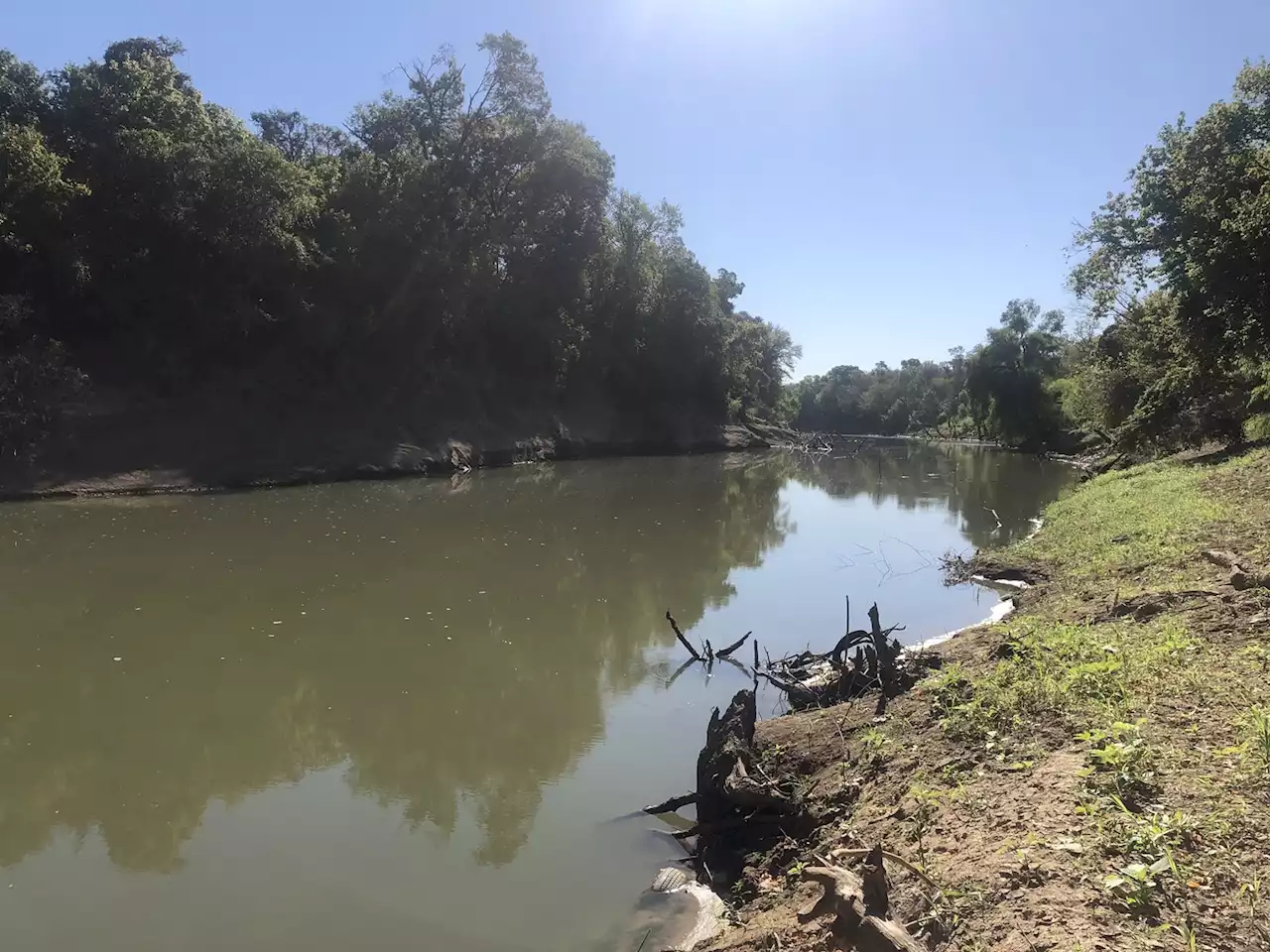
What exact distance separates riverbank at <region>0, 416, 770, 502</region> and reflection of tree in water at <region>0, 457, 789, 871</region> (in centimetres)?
441

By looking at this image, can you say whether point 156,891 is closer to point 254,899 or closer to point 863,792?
point 254,899

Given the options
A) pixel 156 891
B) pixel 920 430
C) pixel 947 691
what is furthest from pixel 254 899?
pixel 920 430

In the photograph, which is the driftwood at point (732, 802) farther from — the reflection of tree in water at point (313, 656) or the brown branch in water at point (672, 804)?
the reflection of tree in water at point (313, 656)

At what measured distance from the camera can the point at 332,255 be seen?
30.8m

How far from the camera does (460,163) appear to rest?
118 feet

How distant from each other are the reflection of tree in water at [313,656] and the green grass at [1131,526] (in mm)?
5155

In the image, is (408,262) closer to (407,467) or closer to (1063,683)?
(407,467)

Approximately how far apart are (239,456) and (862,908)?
26.8 meters

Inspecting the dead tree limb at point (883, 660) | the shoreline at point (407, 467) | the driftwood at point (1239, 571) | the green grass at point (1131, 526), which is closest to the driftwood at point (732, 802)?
the dead tree limb at point (883, 660)

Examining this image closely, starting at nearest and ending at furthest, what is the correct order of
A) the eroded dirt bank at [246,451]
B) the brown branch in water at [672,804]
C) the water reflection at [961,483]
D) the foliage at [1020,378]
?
the brown branch in water at [672,804]
the water reflection at [961,483]
the eroded dirt bank at [246,451]
the foliage at [1020,378]

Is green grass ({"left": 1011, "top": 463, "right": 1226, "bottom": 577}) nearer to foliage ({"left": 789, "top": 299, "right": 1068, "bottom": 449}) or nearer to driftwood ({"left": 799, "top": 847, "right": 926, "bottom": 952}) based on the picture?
driftwood ({"left": 799, "top": 847, "right": 926, "bottom": 952})

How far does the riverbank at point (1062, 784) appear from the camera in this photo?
9.31 feet

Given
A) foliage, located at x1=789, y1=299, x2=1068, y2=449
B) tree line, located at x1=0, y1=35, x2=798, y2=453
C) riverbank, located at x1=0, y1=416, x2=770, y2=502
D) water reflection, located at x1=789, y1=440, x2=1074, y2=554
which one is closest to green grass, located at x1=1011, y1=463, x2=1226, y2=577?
water reflection, located at x1=789, y1=440, x2=1074, y2=554

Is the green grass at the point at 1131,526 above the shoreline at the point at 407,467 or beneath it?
beneath
